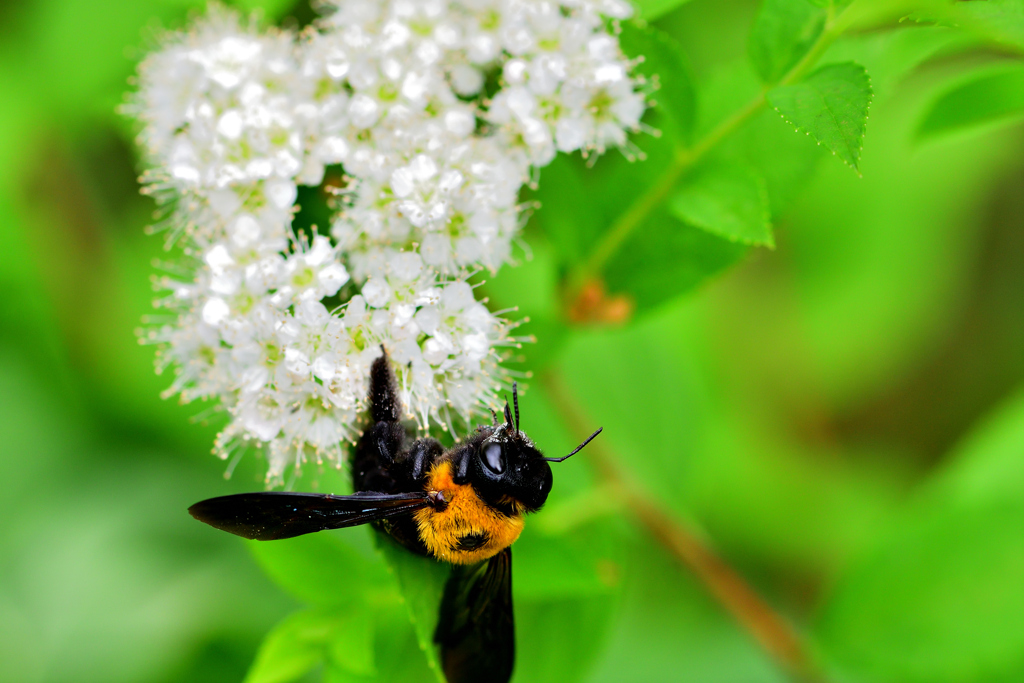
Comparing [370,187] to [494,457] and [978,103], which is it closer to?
[494,457]

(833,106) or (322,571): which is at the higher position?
(833,106)

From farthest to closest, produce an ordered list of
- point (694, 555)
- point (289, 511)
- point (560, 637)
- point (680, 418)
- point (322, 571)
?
point (680, 418) → point (694, 555) → point (560, 637) → point (322, 571) → point (289, 511)

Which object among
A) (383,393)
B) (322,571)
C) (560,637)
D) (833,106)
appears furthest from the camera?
(560,637)

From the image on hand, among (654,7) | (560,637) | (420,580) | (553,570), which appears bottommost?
(560,637)

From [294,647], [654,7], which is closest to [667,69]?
[654,7]

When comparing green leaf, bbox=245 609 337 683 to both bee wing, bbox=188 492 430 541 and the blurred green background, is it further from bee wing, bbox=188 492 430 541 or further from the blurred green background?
bee wing, bbox=188 492 430 541

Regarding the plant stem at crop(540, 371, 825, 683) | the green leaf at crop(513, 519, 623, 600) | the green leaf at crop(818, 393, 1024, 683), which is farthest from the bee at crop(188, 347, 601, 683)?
the green leaf at crop(818, 393, 1024, 683)

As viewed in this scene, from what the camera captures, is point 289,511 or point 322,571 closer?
point 289,511

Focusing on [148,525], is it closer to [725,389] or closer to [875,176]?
[725,389]
